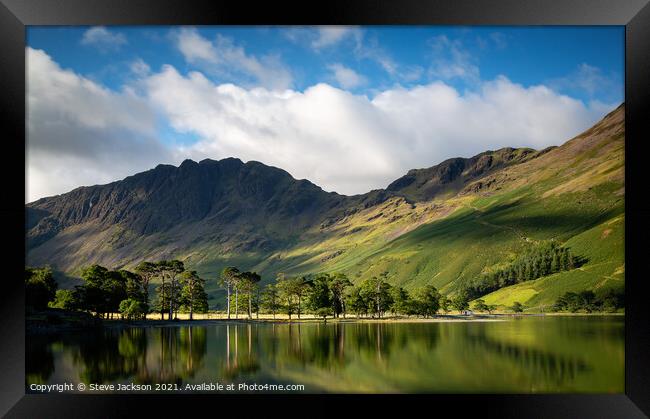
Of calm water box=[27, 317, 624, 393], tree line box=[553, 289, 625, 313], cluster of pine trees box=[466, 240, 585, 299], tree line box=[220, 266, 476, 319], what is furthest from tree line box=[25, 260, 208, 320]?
cluster of pine trees box=[466, 240, 585, 299]

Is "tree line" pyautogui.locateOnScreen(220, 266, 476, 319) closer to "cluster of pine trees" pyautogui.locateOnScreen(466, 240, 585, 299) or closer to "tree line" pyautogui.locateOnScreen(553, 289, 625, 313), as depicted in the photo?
"tree line" pyautogui.locateOnScreen(553, 289, 625, 313)

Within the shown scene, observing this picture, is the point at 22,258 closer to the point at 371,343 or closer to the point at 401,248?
the point at 371,343

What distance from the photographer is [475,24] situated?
10.8 m

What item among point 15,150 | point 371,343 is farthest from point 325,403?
point 371,343

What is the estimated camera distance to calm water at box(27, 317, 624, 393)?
48.0 ft

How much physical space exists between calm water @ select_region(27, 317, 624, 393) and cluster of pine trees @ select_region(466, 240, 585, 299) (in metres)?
57.9

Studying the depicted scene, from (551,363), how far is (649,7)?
472 inches

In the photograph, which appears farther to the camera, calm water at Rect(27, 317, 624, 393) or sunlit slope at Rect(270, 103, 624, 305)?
sunlit slope at Rect(270, 103, 624, 305)

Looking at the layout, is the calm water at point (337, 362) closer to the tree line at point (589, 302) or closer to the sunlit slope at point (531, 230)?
the tree line at point (589, 302)

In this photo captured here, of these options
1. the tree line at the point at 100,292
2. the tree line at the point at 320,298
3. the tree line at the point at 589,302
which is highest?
the tree line at the point at 100,292

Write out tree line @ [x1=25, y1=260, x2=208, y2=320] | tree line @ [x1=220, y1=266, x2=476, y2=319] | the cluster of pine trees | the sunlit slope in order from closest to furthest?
tree line @ [x1=25, y1=260, x2=208, y2=320] < tree line @ [x1=220, y1=266, x2=476, y2=319] < the sunlit slope < the cluster of pine trees

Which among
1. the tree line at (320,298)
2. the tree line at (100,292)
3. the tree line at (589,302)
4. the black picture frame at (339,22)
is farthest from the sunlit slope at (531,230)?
the black picture frame at (339,22)

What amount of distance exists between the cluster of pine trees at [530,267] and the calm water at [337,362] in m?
57.9

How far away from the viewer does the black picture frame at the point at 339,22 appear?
407 inches
